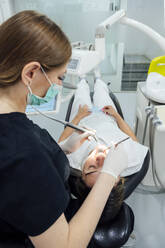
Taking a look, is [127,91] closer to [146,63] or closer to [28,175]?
[146,63]

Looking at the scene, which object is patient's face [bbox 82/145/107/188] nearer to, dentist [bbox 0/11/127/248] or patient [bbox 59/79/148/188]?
patient [bbox 59/79/148/188]

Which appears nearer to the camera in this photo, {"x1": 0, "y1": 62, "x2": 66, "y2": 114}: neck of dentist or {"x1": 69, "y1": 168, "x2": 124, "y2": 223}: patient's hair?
{"x1": 0, "y1": 62, "x2": 66, "y2": 114}: neck of dentist

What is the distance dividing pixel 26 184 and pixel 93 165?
66cm

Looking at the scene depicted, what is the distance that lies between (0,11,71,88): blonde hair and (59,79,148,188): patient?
67cm

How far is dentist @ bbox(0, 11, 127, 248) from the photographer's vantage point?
552 mm

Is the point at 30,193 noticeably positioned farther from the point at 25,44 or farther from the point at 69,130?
the point at 69,130

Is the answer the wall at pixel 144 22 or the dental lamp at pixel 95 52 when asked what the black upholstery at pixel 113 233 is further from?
the wall at pixel 144 22

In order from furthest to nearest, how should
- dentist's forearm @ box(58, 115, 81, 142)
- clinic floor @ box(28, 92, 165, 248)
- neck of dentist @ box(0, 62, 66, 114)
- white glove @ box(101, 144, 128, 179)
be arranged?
dentist's forearm @ box(58, 115, 81, 142) < clinic floor @ box(28, 92, 165, 248) < white glove @ box(101, 144, 128, 179) < neck of dentist @ box(0, 62, 66, 114)

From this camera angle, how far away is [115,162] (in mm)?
901

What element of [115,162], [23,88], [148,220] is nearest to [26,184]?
[23,88]

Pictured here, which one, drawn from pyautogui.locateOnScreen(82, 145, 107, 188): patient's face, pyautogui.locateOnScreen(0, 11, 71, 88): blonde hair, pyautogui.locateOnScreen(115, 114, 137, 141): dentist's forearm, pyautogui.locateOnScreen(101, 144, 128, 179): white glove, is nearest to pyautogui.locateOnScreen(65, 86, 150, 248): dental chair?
pyautogui.locateOnScreen(82, 145, 107, 188): patient's face

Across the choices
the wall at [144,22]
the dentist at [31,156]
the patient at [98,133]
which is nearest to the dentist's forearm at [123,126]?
the patient at [98,133]

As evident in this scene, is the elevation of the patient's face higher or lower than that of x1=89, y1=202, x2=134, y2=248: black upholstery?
higher

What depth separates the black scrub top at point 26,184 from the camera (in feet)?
1.78
